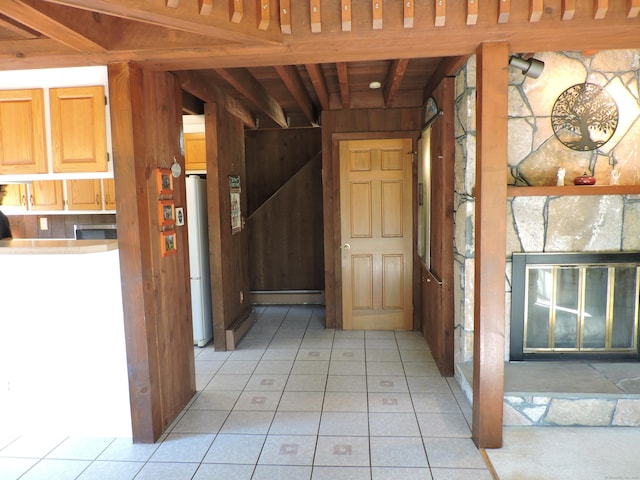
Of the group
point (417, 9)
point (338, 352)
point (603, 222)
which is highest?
point (417, 9)

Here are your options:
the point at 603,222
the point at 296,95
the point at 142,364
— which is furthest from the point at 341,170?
the point at 142,364

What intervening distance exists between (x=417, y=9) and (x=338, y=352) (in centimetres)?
300

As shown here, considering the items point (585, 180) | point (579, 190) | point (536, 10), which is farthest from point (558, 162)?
point (536, 10)

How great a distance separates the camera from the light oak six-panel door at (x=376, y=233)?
4.77 meters

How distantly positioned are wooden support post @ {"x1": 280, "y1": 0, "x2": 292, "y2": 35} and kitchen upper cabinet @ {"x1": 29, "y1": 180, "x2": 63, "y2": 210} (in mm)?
3891

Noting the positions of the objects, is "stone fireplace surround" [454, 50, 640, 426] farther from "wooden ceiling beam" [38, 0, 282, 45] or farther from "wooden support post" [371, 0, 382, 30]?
"wooden ceiling beam" [38, 0, 282, 45]

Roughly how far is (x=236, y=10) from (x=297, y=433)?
2.39 metres

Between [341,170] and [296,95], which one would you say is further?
[341,170]

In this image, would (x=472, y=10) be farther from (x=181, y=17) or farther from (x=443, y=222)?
(x=443, y=222)

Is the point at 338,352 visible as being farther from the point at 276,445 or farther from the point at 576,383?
the point at 576,383

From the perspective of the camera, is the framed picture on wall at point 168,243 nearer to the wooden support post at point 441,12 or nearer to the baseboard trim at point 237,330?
the baseboard trim at point 237,330

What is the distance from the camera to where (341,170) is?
480 cm

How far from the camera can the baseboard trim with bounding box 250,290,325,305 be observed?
20.3 feet

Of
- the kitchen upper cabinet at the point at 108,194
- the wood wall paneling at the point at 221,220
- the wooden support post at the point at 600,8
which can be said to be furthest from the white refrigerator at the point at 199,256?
the wooden support post at the point at 600,8
